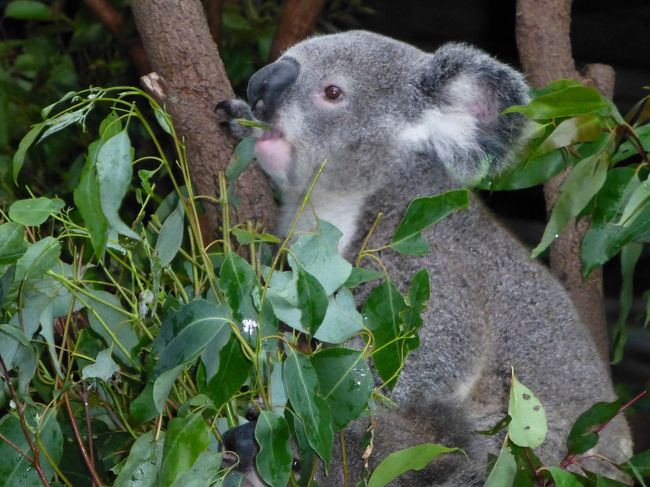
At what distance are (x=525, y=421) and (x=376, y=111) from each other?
1.23 m

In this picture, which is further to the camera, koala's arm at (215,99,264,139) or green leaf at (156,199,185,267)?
koala's arm at (215,99,264,139)

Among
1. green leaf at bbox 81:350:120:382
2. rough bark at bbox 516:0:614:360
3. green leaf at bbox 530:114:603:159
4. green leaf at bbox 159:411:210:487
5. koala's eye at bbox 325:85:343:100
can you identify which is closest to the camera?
green leaf at bbox 159:411:210:487

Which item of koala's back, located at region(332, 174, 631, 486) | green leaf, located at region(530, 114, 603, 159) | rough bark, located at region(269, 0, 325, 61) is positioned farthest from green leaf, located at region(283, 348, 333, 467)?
rough bark, located at region(269, 0, 325, 61)

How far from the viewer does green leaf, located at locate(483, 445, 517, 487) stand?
1.91 meters

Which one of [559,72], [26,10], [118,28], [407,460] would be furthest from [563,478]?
[26,10]

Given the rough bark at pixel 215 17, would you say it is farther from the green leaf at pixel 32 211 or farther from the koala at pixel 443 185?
the green leaf at pixel 32 211

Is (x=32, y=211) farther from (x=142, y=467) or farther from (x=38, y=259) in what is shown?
(x=142, y=467)

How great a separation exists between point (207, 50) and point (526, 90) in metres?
0.83

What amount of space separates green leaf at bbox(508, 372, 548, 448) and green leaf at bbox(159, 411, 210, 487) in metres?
0.55

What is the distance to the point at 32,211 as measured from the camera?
6.19 ft

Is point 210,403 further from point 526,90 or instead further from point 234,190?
point 526,90

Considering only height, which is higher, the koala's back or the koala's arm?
the koala's arm

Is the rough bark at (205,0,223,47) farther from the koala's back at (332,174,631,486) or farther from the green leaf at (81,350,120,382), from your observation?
the green leaf at (81,350,120,382)

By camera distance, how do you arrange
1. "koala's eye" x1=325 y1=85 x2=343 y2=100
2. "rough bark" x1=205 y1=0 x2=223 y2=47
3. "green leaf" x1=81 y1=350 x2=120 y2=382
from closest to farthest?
"green leaf" x1=81 y1=350 x2=120 y2=382 < "koala's eye" x1=325 y1=85 x2=343 y2=100 < "rough bark" x1=205 y1=0 x2=223 y2=47
